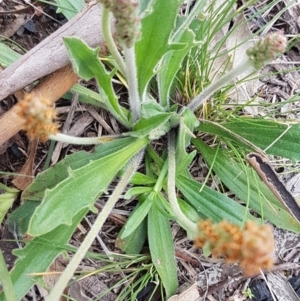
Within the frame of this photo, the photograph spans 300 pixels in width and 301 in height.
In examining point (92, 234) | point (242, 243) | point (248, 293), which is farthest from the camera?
point (248, 293)

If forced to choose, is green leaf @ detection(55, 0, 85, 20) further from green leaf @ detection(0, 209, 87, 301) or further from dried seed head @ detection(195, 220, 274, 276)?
dried seed head @ detection(195, 220, 274, 276)

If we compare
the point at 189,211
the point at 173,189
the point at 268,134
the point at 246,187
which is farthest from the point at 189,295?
the point at 268,134

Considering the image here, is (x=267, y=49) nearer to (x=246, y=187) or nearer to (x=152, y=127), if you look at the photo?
(x=152, y=127)

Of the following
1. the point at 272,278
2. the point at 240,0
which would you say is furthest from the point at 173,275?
the point at 240,0

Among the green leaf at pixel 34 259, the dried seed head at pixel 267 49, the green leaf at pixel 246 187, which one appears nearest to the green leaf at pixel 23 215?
the green leaf at pixel 34 259

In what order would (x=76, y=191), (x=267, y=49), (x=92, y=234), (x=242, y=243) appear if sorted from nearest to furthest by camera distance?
1. (x=242, y=243)
2. (x=267, y=49)
3. (x=92, y=234)
4. (x=76, y=191)

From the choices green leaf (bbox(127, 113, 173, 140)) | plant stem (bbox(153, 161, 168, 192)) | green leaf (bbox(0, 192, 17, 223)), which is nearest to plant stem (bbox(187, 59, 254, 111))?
green leaf (bbox(127, 113, 173, 140))

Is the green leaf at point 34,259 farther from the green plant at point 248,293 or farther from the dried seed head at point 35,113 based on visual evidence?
the green plant at point 248,293
